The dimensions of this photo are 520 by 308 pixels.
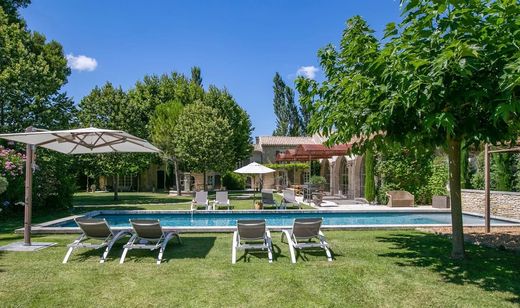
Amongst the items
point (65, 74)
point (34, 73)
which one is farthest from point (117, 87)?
point (34, 73)

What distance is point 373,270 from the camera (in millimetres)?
6879

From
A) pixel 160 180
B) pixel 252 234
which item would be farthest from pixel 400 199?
pixel 160 180

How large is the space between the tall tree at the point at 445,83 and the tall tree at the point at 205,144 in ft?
64.7

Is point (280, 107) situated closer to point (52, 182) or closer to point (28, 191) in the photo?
point (52, 182)

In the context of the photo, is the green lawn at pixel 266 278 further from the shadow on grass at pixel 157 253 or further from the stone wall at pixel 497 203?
the stone wall at pixel 497 203

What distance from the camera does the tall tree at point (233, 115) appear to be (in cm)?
3362

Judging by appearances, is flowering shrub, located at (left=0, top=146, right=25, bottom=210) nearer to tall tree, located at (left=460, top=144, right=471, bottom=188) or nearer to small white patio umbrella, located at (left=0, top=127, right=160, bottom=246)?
small white patio umbrella, located at (left=0, top=127, right=160, bottom=246)

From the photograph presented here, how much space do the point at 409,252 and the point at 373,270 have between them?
199cm

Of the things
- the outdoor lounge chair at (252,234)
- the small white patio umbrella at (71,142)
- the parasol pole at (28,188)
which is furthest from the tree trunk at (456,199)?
the parasol pole at (28,188)

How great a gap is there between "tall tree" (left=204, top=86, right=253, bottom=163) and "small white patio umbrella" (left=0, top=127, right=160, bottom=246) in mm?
22315

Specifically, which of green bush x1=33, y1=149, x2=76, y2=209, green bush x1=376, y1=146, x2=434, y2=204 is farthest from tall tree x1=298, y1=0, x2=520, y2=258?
green bush x1=33, y1=149, x2=76, y2=209

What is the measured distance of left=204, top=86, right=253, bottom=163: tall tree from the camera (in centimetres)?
3362

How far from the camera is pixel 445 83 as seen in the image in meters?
5.51

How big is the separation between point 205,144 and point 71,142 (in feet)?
53.9
